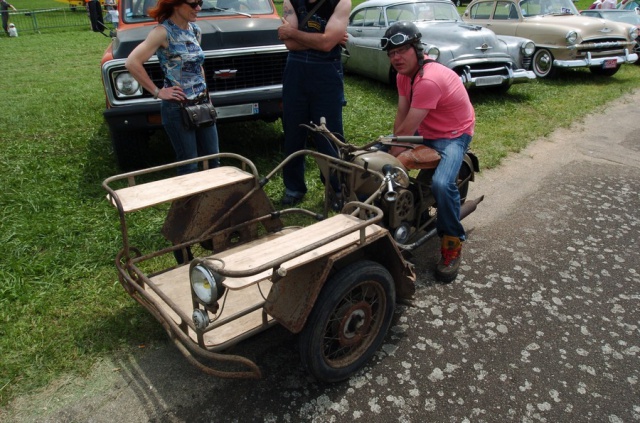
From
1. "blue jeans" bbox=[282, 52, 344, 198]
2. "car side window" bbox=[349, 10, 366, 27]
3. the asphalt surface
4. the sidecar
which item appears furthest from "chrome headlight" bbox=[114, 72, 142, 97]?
"car side window" bbox=[349, 10, 366, 27]

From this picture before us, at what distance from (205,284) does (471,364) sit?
5.47ft

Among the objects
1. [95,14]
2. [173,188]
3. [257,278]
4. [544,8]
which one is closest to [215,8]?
[95,14]

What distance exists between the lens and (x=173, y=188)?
3.08m

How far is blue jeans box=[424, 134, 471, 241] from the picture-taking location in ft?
11.6

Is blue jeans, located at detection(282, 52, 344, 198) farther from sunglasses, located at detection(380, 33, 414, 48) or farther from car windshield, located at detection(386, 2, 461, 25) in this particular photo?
car windshield, located at detection(386, 2, 461, 25)

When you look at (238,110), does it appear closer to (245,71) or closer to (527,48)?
(245,71)

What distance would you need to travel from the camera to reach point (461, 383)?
281 cm

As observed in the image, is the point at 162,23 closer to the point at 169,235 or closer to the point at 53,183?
the point at 169,235

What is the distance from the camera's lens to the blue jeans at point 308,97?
171 inches

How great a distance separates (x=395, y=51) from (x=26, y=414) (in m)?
3.09

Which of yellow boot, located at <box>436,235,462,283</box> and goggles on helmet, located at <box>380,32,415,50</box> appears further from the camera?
yellow boot, located at <box>436,235,462,283</box>

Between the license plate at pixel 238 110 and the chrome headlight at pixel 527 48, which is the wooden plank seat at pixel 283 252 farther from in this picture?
the chrome headlight at pixel 527 48

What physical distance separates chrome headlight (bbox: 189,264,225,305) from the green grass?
100cm

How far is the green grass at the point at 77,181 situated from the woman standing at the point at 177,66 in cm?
111
